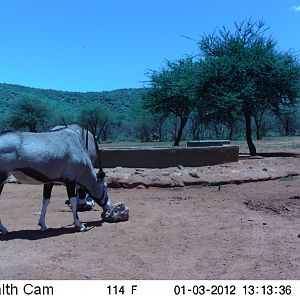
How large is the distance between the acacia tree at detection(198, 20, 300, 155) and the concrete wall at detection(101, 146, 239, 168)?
8.34 m

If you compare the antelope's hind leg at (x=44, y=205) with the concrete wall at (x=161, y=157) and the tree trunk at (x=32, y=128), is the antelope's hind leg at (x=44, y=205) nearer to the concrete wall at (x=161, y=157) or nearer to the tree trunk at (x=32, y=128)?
the concrete wall at (x=161, y=157)

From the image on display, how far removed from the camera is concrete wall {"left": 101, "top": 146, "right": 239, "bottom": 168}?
17531 mm

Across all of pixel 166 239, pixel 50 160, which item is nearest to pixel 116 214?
pixel 50 160

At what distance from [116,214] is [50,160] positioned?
169cm

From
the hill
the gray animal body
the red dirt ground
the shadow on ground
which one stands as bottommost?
the shadow on ground

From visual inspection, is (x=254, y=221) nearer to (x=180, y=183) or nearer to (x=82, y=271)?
(x=82, y=271)

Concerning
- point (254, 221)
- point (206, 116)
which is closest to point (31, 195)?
point (254, 221)

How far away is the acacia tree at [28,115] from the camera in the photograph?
5519 centimetres

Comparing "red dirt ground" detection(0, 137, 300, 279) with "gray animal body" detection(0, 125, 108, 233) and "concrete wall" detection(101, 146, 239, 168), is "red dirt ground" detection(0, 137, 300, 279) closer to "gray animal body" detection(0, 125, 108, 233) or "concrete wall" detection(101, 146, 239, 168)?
"gray animal body" detection(0, 125, 108, 233)

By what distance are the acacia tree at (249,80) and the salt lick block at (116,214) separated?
16423 millimetres

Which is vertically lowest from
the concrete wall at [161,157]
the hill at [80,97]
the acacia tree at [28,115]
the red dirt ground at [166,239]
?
the red dirt ground at [166,239]

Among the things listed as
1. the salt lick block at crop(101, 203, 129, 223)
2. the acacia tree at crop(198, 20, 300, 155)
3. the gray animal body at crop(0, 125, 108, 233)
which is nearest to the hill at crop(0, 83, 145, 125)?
the acacia tree at crop(198, 20, 300, 155)

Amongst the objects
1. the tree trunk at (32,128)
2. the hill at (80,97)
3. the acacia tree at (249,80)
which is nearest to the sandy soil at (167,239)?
the acacia tree at (249,80)

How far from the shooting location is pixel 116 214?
9.98 m
